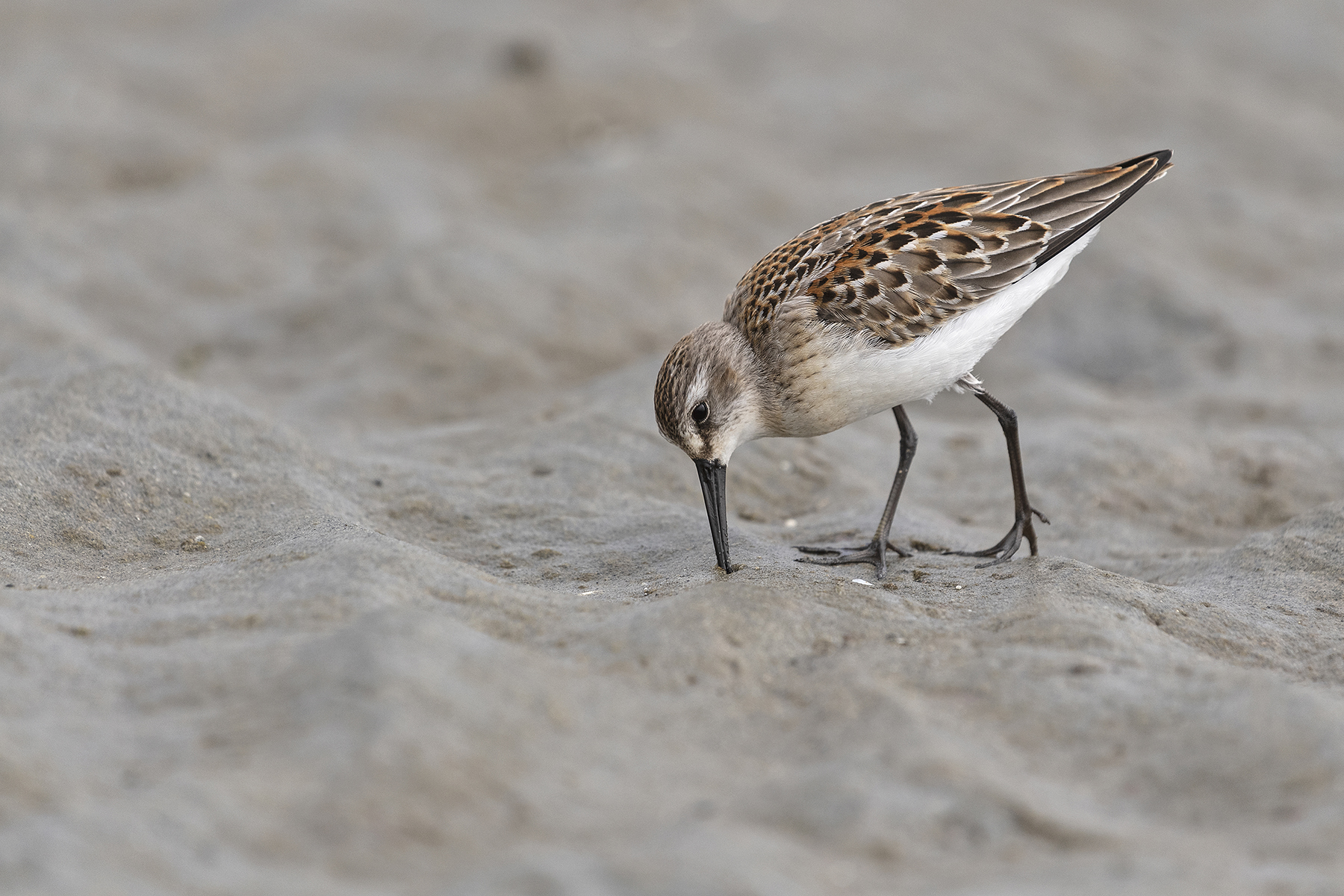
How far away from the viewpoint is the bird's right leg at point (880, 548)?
222 inches

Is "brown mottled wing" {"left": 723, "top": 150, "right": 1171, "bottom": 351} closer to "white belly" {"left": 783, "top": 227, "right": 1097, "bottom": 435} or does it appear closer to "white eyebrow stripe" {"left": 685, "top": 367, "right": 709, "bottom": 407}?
"white belly" {"left": 783, "top": 227, "right": 1097, "bottom": 435}

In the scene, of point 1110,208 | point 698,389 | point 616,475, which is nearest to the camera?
point 698,389

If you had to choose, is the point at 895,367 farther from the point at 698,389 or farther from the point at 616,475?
the point at 616,475

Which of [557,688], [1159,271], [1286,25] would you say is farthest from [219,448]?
[1286,25]

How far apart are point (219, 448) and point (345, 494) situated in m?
0.64

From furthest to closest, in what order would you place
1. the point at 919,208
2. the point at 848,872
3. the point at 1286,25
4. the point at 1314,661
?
the point at 1286,25, the point at 919,208, the point at 1314,661, the point at 848,872

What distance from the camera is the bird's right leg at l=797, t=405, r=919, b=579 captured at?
18.5 feet

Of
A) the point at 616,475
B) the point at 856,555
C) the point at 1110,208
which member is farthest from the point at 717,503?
the point at 1110,208

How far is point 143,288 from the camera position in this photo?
9281 mm

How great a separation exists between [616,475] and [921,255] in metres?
1.92

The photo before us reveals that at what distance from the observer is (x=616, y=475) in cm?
659

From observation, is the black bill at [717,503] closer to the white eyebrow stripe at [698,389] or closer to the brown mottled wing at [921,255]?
the white eyebrow stripe at [698,389]

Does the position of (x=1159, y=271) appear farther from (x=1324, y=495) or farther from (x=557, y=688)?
(x=557, y=688)

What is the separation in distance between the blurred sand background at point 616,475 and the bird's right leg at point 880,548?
4.7 inches
